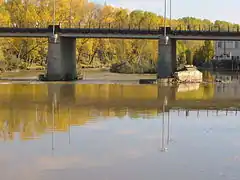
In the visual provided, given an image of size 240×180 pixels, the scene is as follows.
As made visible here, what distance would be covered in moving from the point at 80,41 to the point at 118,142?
244 feet

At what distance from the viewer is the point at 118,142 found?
15.4 meters

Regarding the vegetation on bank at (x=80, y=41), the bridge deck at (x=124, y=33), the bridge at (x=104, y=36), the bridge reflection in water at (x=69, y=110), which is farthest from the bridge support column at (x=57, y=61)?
the bridge reflection in water at (x=69, y=110)

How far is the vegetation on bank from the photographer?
266 ft

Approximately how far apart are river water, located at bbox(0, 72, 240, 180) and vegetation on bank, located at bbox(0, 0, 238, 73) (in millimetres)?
51131

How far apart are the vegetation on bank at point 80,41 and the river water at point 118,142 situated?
5113 cm

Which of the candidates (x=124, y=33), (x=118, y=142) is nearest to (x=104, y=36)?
(x=124, y=33)

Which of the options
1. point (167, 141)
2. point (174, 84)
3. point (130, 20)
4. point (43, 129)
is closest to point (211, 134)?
point (167, 141)

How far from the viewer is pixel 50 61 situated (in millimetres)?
53875

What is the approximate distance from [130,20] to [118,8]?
1429 centimetres

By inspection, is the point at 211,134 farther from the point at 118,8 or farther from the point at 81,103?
the point at 118,8

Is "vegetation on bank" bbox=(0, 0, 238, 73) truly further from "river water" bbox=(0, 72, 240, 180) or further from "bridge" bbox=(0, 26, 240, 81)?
"river water" bbox=(0, 72, 240, 180)

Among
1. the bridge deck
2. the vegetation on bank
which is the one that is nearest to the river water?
the bridge deck

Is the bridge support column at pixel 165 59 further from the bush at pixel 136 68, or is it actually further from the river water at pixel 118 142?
the river water at pixel 118 142

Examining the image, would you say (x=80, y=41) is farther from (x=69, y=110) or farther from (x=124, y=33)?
(x=69, y=110)
